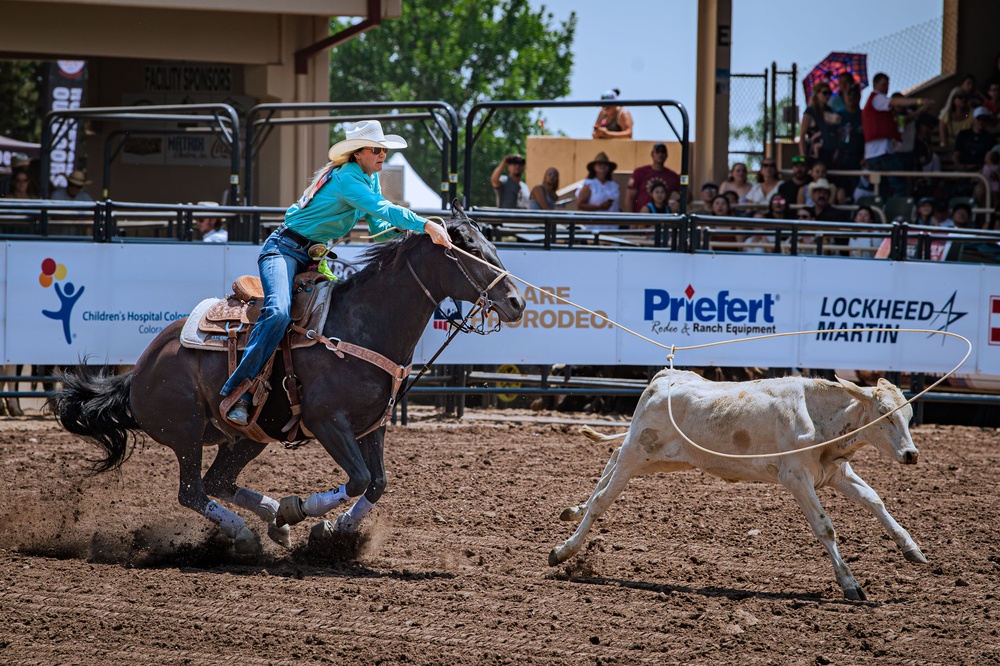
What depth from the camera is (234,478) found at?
278 inches

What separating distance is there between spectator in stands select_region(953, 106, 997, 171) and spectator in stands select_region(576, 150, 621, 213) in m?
5.84

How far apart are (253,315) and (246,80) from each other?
40.8 feet

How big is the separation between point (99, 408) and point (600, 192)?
9.22 meters

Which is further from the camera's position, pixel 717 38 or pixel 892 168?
A: pixel 717 38

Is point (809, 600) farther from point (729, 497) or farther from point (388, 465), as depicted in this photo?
point (388, 465)

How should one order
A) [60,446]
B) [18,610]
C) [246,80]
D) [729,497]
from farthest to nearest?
[246,80], [60,446], [729,497], [18,610]

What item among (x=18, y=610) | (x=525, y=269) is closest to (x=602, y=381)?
(x=525, y=269)

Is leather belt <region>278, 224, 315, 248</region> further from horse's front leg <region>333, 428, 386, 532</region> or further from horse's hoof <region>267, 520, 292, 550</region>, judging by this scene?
horse's hoof <region>267, 520, 292, 550</region>

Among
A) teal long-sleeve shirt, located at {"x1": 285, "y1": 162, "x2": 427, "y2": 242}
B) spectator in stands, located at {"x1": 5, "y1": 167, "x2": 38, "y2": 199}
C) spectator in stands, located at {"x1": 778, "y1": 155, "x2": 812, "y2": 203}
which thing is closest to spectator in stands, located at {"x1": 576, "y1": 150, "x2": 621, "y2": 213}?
spectator in stands, located at {"x1": 778, "y1": 155, "x2": 812, "y2": 203}

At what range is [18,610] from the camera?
5.20 meters

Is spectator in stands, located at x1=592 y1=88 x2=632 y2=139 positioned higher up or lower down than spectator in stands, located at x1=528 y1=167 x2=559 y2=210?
higher up

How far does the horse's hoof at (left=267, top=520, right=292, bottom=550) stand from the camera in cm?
661

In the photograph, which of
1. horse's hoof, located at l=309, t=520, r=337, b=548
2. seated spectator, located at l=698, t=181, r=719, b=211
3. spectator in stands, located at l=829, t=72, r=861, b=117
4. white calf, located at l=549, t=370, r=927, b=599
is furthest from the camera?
spectator in stands, located at l=829, t=72, r=861, b=117

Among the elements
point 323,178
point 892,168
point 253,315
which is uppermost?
point 892,168
